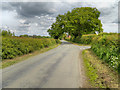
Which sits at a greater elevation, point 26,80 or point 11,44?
point 11,44

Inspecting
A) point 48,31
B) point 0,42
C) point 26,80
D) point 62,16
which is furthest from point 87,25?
point 26,80

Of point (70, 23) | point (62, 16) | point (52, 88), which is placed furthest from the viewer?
point (62, 16)

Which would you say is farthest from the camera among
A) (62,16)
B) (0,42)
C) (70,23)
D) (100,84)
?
(62,16)

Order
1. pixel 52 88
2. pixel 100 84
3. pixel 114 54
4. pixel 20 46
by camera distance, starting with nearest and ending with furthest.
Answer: pixel 52 88 → pixel 100 84 → pixel 114 54 → pixel 20 46

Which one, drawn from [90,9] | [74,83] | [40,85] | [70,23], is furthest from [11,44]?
[90,9]

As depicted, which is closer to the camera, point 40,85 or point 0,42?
point 40,85

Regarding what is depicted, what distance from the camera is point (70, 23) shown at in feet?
122

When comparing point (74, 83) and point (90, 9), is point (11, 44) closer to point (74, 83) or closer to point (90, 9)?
point (74, 83)

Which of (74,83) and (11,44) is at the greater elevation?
(11,44)

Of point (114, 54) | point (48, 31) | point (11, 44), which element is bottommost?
point (114, 54)

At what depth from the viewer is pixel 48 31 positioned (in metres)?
46.8

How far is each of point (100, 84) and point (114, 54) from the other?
11.6ft

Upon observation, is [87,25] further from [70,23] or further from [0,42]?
[0,42]

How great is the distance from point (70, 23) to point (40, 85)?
113ft
